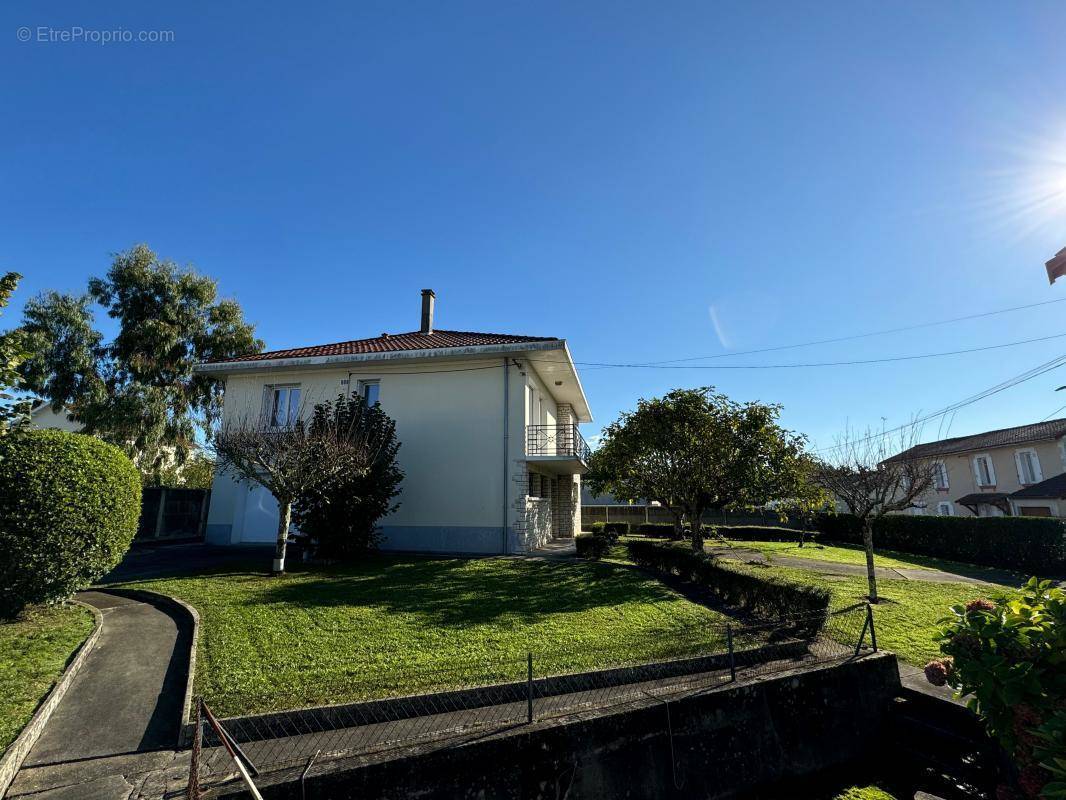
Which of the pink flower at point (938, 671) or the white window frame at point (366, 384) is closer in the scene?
the pink flower at point (938, 671)

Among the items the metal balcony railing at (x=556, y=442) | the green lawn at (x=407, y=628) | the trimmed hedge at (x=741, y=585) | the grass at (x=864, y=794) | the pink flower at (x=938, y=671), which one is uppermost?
the metal balcony railing at (x=556, y=442)

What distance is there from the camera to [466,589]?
29.7 feet

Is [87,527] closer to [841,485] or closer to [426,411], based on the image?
[426,411]

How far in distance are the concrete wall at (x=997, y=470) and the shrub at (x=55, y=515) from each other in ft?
108

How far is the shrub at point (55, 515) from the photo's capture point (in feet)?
18.9

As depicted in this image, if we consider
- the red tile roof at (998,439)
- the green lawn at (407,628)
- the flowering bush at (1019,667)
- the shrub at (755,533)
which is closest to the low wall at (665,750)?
the green lawn at (407,628)

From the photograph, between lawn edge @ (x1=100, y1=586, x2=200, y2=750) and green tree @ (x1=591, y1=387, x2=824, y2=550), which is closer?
lawn edge @ (x1=100, y1=586, x2=200, y2=750)

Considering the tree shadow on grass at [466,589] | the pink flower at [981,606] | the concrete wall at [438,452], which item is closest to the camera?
the pink flower at [981,606]

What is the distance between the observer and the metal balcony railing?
15525 millimetres

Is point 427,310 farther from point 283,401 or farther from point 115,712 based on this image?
point 115,712

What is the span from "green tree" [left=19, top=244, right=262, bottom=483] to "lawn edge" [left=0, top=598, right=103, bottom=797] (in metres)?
18.4

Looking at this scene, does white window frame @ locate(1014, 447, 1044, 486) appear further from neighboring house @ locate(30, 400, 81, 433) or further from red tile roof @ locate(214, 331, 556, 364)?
neighboring house @ locate(30, 400, 81, 433)

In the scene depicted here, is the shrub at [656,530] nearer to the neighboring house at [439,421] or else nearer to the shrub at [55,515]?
the neighboring house at [439,421]

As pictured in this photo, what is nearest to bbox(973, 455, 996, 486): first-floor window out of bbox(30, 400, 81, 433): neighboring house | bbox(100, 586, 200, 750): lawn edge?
bbox(100, 586, 200, 750): lawn edge
